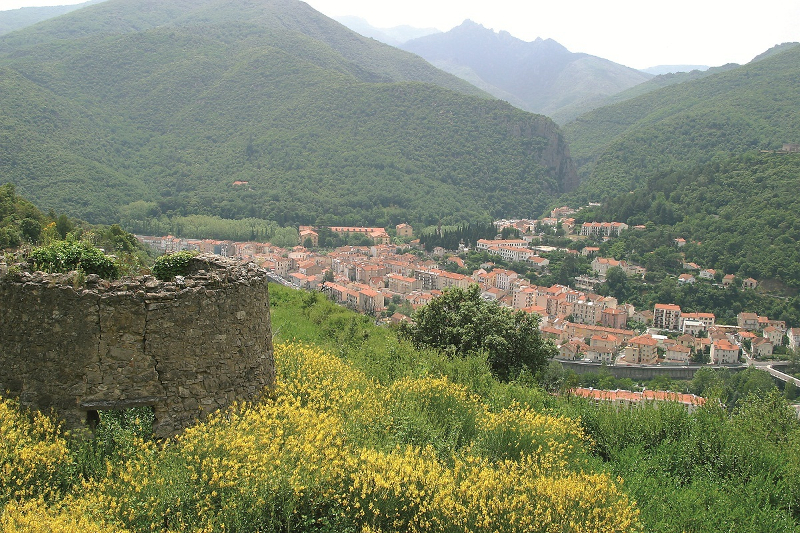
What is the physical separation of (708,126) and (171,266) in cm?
12356

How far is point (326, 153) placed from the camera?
114000mm

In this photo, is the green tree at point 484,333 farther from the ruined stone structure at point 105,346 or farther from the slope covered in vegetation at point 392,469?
the ruined stone structure at point 105,346

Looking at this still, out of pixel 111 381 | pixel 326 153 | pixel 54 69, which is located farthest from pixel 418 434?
pixel 54 69

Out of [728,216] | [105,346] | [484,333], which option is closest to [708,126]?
[728,216]

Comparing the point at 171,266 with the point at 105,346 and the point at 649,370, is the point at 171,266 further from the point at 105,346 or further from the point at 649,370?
the point at 649,370

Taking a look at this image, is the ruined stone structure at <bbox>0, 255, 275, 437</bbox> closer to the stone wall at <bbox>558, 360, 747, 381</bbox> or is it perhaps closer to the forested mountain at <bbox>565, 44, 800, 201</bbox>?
the stone wall at <bbox>558, 360, 747, 381</bbox>

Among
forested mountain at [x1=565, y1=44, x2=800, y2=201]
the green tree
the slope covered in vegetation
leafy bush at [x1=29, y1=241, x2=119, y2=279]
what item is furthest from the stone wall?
forested mountain at [x1=565, y1=44, x2=800, y2=201]

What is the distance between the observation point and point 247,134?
114 m

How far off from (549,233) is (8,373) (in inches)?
3738

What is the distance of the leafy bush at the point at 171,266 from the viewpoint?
8.50 meters

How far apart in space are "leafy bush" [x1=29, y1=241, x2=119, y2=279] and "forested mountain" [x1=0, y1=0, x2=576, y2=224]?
6546 cm

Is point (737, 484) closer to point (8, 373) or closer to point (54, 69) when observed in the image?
point (8, 373)

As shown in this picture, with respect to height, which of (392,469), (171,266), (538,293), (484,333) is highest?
(171,266)

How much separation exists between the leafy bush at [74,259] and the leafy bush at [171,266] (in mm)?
582
